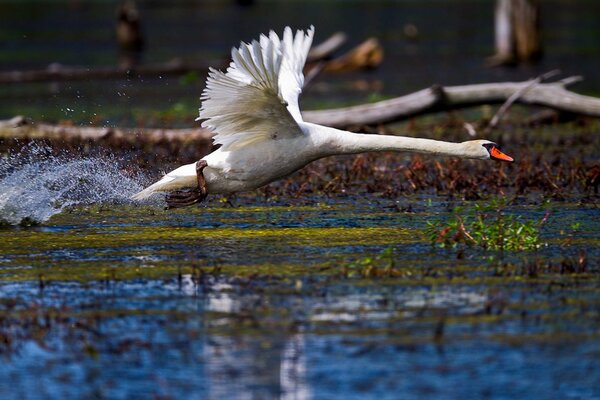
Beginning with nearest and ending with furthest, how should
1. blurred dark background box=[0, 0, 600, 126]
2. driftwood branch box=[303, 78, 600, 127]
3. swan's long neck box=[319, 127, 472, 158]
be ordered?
1. swan's long neck box=[319, 127, 472, 158]
2. driftwood branch box=[303, 78, 600, 127]
3. blurred dark background box=[0, 0, 600, 126]

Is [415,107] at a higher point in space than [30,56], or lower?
lower

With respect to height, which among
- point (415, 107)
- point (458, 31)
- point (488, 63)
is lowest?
point (415, 107)

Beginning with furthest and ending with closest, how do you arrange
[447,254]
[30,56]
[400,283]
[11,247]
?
1. [30,56]
2. [11,247]
3. [447,254]
4. [400,283]

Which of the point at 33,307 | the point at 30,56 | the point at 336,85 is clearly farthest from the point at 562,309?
the point at 30,56

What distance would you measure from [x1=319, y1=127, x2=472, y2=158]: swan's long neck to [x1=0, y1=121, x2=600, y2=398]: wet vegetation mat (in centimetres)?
66

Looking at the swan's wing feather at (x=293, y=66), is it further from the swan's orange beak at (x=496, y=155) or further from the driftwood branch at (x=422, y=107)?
the driftwood branch at (x=422, y=107)

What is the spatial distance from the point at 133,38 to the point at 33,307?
81.6ft

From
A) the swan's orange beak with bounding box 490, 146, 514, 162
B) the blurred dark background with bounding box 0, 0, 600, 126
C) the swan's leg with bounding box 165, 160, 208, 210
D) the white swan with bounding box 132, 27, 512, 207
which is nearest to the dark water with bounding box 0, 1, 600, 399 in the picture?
the swan's leg with bounding box 165, 160, 208, 210

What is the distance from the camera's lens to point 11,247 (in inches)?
377

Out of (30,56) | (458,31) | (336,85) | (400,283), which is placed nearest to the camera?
(400,283)

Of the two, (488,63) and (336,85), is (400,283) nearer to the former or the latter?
(336,85)

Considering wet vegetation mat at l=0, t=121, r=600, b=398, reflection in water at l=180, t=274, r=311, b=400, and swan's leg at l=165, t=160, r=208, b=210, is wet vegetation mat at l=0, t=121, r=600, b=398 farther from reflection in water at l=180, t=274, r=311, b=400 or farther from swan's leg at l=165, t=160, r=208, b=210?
swan's leg at l=165, t=160, r=208, b=210

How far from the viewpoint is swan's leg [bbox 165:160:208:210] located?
32.7 ft

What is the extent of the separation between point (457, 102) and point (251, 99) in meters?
5.51
